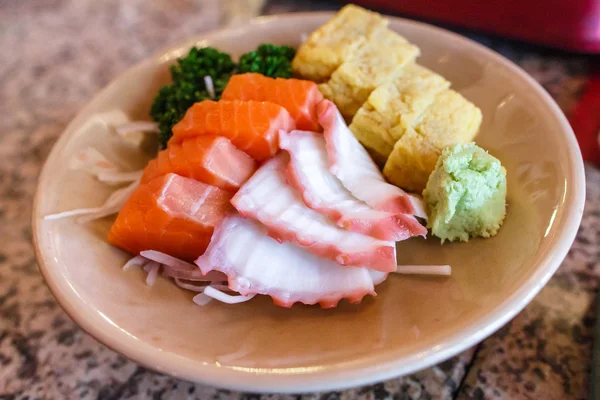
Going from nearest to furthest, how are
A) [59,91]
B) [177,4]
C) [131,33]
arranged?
[59,91], [131,33], [177,4]

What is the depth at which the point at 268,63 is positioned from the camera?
141 centimetres

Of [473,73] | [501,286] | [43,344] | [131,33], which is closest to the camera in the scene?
[501,286]

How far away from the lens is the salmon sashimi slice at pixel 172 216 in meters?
1.08

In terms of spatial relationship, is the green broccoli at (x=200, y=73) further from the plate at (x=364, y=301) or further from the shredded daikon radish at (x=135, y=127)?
the plate at (x=364, y=301)

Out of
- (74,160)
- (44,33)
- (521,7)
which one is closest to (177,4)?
(44,33)

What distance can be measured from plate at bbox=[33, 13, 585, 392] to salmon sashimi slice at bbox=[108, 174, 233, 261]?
78 millimetres

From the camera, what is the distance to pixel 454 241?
1121 mm

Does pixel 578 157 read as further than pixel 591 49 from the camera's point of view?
No

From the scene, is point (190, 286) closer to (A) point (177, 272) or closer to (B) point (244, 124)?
(A) point (177, 272)

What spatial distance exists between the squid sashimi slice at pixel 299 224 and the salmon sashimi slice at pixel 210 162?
4 cm

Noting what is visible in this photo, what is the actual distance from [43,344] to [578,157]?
1.33 m

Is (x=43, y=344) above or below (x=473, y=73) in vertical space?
below

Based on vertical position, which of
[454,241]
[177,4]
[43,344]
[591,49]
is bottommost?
[43,344]

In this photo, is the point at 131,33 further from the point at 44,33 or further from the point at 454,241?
the point at 454,241
